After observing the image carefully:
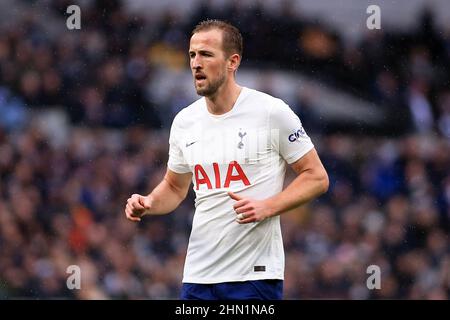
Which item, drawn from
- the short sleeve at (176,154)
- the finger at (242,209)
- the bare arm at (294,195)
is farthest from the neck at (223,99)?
the finger at (242,209)

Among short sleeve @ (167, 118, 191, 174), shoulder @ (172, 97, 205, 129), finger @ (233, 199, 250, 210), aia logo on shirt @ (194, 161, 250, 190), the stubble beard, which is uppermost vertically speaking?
the stubble beard

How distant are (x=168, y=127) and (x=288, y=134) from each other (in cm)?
700

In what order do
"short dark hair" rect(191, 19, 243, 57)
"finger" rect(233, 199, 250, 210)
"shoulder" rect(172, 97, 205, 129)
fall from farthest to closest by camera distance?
1. "shoulder" rect(172, 97, 205, 129)
2. "short dark hair" rect(191, 19, 243, 57)
3. "finger" rect(233, 199, 250, 210)

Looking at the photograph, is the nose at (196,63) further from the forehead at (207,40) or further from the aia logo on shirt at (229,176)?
the aia logo on shirt at (229,176)

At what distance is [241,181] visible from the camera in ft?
17.1

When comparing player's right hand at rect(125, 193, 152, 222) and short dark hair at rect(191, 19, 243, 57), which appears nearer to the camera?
player's right hand at rect(125, 193, 152, 222)

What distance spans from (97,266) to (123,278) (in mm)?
341

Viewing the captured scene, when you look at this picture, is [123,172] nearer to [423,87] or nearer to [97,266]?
[97,266]

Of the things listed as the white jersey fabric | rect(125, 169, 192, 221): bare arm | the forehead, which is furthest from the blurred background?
the forehead

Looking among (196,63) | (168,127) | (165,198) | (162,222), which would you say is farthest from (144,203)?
(168,127)

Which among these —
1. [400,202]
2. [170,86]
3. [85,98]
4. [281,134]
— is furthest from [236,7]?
[281,134]

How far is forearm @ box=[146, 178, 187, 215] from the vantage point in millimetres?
5527

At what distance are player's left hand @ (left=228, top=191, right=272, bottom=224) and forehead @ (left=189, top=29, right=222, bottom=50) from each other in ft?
2.87

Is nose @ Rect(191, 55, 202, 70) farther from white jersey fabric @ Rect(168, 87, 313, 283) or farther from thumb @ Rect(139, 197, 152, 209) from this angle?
thumb @ Rect(139, 197, 152, 209)
